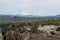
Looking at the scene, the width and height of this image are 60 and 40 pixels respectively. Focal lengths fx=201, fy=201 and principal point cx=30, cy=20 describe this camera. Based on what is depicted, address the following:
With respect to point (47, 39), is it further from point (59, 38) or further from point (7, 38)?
point (7, 38)

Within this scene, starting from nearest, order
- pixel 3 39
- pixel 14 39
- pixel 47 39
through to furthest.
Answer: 1. pixel 47 39
2. pixel 14 39
3. pixel 3 39

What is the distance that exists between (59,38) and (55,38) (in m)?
0.66

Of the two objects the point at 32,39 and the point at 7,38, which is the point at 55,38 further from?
the point at 7,38

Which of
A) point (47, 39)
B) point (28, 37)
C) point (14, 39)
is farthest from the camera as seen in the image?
point (14, 39)

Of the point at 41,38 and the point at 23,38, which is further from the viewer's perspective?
the point at 23,38

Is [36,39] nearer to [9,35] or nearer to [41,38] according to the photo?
[41,38]

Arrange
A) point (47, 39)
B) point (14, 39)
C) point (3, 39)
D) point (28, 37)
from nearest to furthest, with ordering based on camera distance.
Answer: point (47, 39), point (28, 37), point (14, 39), point (3, 39)

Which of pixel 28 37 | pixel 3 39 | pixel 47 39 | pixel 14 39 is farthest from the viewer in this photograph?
pixel 3 39

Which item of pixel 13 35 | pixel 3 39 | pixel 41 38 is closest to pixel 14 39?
pixel 13 35

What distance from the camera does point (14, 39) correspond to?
1186 inches

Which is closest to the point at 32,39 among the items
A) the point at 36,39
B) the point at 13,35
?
the point at 36,39

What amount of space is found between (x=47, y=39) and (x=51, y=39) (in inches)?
21.8

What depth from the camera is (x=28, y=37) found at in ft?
91.9

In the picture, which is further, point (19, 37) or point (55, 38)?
point (19, 37)
